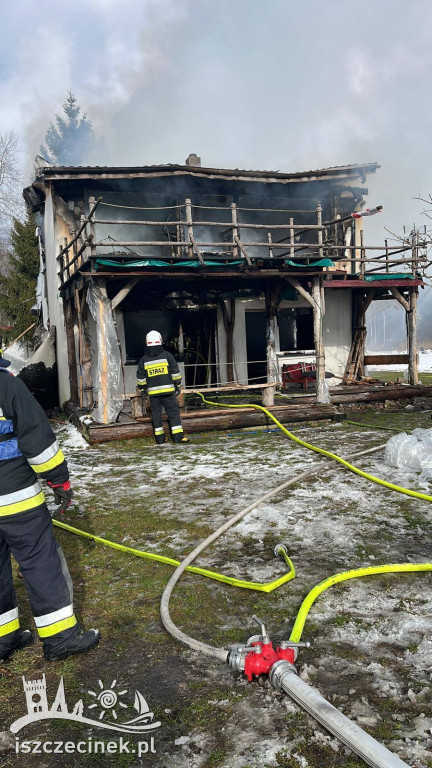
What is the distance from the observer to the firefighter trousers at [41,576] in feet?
9.66

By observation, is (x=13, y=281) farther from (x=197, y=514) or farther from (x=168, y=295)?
(x=197, y=514)

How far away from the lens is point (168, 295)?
43.7ft

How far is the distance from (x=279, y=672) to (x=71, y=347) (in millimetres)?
12171

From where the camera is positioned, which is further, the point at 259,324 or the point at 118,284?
the point at 259,324

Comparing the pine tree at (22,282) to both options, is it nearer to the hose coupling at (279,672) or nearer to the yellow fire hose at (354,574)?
the yellow fire hose at (354,574)

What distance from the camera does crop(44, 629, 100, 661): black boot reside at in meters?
3.00

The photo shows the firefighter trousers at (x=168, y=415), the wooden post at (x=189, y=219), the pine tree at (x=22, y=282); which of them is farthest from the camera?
the pine tree at (x=22, y=282)

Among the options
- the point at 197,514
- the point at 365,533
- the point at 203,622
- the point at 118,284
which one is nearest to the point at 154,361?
the point at 118,284

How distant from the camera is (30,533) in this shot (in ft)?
9.68

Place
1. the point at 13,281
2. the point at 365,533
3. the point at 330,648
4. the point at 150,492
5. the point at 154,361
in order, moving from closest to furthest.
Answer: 1. the point at 330,648
2. the point at 365,533
3. the point at 150,492
4. the point at 154,361
5. the point at 13,281

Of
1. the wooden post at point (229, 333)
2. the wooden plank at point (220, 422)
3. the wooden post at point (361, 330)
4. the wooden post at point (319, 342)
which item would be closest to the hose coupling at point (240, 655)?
the wooden plank at point (220, 422)

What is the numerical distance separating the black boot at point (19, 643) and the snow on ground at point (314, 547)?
1.27 m

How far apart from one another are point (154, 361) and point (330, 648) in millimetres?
6765

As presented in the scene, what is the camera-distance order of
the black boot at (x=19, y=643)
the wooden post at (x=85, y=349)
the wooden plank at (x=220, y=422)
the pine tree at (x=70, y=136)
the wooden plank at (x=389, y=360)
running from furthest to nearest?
the pine tree at (x=70, y=136)
the wooden plank at (x=389, y=360)
the wooden post at (x=85, y=349)
the wooden plank at (x=220, y=422)
the black boot at (x=19, y=643)
